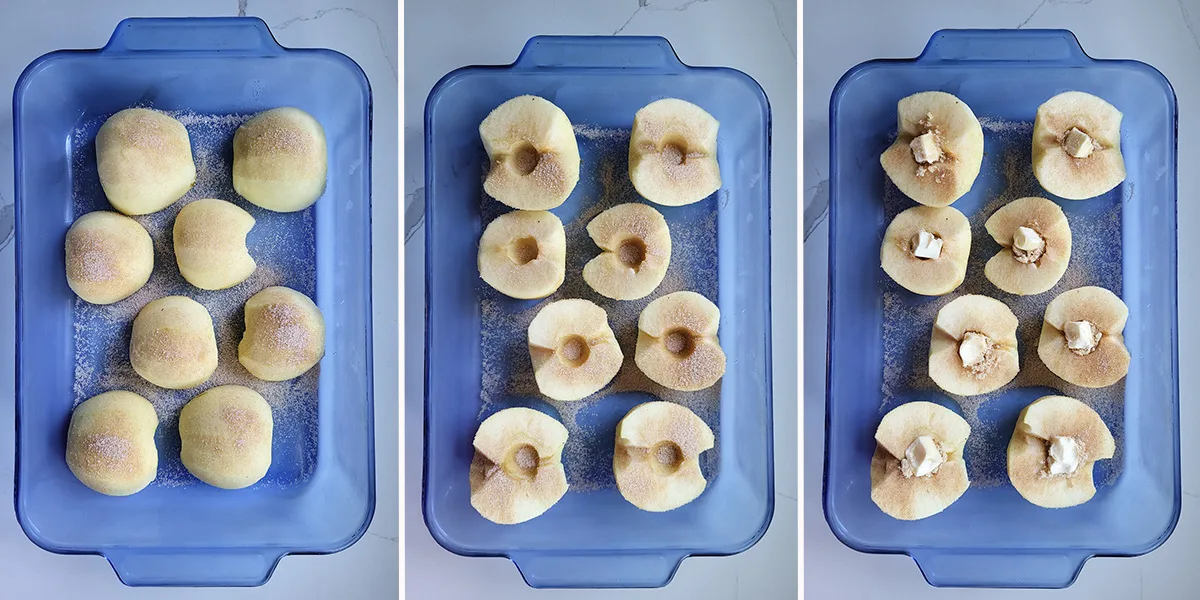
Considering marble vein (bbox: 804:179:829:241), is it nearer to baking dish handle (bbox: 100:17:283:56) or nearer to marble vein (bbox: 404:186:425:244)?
marble vein (bbox: 404:186:425:244)

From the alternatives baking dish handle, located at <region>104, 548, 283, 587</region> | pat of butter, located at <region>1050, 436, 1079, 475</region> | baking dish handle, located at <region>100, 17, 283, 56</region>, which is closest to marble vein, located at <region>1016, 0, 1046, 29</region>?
pat of butter, located at <region>1050, 436, 1079, 475</region>

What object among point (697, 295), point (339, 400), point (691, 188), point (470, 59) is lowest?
point (339, 400)

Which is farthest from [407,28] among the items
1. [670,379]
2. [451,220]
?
[670,379]

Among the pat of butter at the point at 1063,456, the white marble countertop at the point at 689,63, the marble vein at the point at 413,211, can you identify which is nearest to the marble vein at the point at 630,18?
the white marble countertop at the point at 689,63

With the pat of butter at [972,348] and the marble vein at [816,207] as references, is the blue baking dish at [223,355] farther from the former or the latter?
the pat of butter at [972,348]

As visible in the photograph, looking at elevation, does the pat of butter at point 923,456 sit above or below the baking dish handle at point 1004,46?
below

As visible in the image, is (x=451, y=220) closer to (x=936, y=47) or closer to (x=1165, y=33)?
(x=936, y=47)

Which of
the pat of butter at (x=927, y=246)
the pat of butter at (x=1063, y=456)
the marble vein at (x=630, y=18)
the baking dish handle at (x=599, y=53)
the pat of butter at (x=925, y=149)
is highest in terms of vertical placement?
the marble vein at (x=630, y=18)

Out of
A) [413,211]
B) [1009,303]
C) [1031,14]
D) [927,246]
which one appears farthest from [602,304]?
[1031,14]
